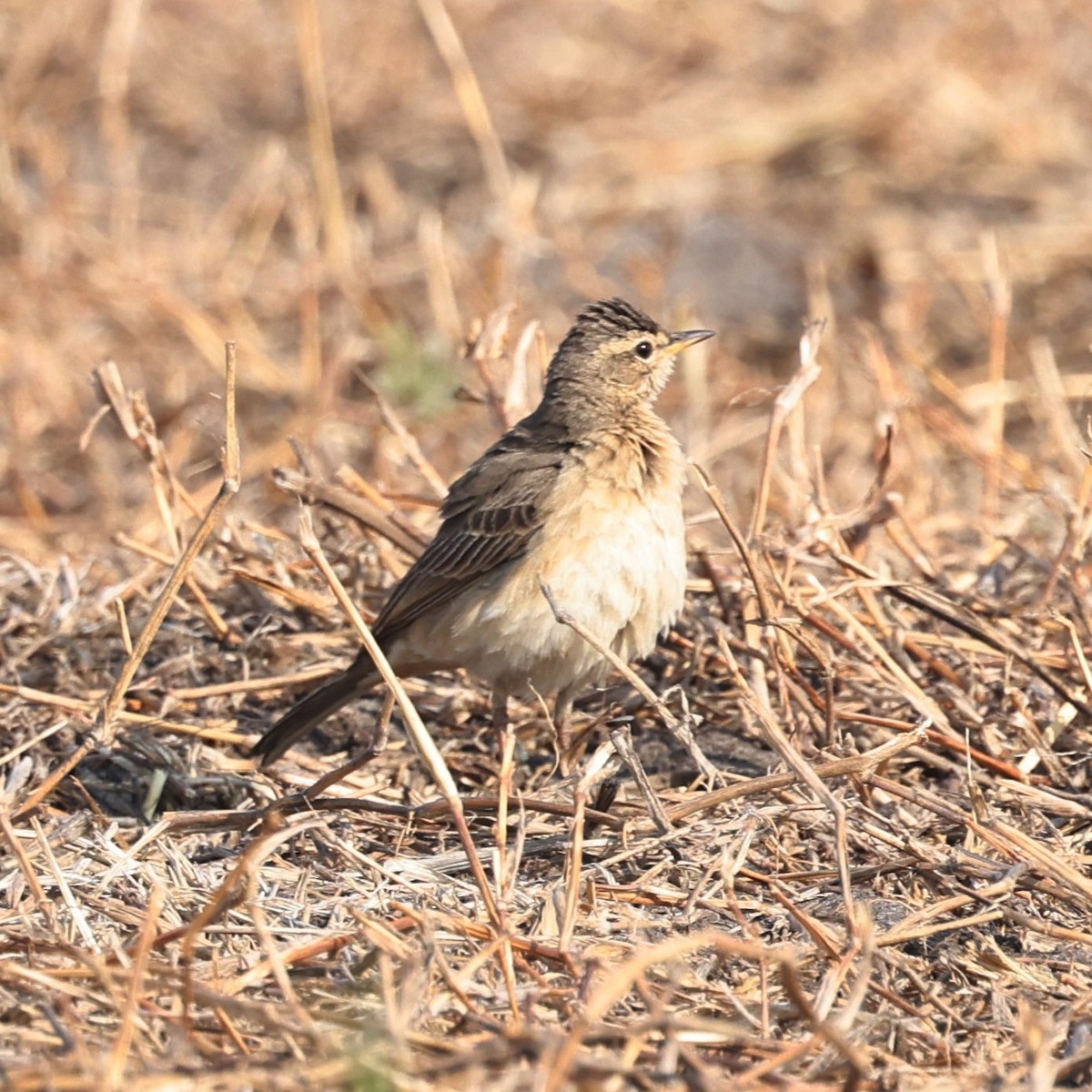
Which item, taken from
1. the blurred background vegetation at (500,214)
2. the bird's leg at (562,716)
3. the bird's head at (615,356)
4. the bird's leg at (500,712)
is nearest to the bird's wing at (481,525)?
the bird's head at (615,356)

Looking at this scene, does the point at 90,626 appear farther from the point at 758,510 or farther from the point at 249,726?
the point at 758,510

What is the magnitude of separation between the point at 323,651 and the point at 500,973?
2.28 m

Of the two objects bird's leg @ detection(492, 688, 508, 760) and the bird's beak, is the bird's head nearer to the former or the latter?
the bird's beak

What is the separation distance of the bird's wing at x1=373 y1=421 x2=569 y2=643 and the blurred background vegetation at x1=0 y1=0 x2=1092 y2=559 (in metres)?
1.39

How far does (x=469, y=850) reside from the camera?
4215 millimetres

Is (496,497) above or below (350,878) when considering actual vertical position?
above

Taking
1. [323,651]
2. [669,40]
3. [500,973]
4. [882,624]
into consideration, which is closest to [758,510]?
[882,624]

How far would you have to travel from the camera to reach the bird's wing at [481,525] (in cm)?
554

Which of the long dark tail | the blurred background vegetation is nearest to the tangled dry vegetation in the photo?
the blurred background vegetation

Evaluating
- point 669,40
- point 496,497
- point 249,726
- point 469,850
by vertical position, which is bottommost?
point 249,726

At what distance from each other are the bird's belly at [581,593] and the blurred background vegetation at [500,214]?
1.70m

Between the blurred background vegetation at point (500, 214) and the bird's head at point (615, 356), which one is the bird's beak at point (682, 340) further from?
the blurred background vegetation at point (500, 214)

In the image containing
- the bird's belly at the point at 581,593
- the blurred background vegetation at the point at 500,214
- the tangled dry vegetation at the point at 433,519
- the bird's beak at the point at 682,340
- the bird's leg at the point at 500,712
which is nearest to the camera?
the tangled dry vegetation at the point at 433,519

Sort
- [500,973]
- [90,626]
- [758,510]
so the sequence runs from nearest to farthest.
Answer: [500,973]
[758,510]
[90,626]
